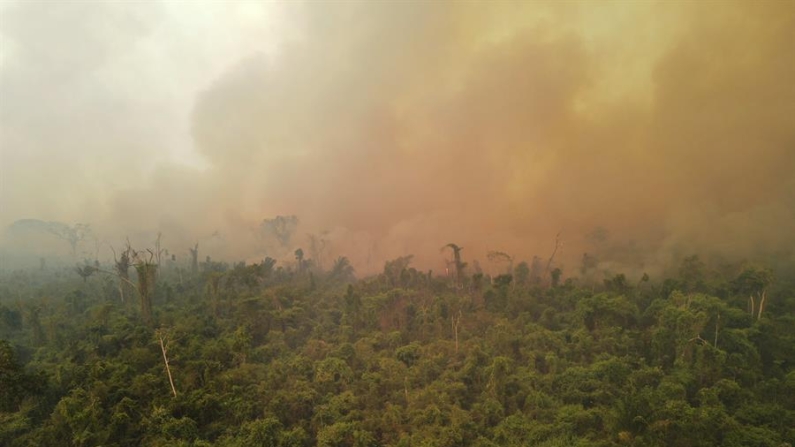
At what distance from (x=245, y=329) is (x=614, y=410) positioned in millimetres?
26284

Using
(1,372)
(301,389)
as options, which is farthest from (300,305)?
(1,372)

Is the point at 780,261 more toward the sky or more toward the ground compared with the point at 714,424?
more toward the sky

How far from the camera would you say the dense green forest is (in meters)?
22.4

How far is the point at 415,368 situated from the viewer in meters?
29.7

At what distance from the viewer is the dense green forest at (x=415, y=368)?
2239 cm

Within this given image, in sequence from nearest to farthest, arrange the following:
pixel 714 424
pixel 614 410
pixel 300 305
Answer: pixel 714 424 → pixel 614 410 → pixel 300 305

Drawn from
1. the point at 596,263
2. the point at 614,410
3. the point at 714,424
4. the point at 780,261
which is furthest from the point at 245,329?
the point at 780,261

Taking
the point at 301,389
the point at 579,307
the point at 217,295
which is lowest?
Result: the point at 301,389

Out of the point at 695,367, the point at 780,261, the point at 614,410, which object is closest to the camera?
the point at 614,410

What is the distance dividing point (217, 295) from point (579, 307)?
106 ft

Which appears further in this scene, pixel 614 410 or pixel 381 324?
pixel 381 324

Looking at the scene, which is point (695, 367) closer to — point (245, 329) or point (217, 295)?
point (245, 329)

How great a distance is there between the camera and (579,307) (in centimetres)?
3625

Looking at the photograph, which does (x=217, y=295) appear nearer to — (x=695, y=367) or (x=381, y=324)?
(x=381, y=324)
